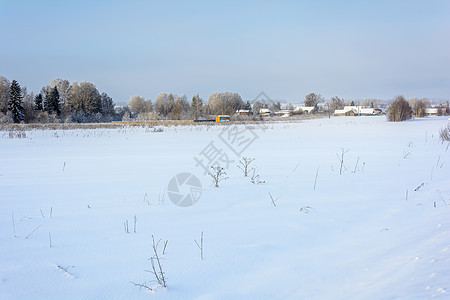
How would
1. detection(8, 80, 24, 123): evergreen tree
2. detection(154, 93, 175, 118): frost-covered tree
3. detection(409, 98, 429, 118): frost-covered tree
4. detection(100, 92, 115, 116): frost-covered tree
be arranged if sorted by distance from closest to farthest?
1. detection(8, 80, 24, 123): evergreen tree
2. detection(409, 98, 429, 118): frost-covered tree
3. detection(100, 92, 115, 116): frost-covered tree
4. detection(154, 93, 175, 118): frost-covered tree

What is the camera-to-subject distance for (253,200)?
4.20m

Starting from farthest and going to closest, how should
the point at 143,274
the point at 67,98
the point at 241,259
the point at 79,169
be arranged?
the point at 67,98 < the point at 79,169 < the point at 241,259 < the point at 143,274

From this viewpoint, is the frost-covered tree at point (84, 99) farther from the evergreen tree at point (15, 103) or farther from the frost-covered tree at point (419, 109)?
the frost-covered tree at point (419, 109)

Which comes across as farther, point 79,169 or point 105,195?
point 79,169

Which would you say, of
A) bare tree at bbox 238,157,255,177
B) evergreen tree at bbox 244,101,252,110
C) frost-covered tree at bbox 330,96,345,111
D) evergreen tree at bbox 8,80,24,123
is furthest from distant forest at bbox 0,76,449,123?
frost-covered tree at bbox 330,96,345,111

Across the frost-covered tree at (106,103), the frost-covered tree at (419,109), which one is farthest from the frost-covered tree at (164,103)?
the frost-covered tree at (419,109)

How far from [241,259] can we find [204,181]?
296cm

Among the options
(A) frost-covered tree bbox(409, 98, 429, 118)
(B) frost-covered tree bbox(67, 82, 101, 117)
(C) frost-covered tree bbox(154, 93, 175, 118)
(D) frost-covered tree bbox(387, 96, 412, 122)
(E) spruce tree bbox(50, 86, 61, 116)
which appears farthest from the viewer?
(C) frost-covered tree bbox(154, 93, 175, 118)

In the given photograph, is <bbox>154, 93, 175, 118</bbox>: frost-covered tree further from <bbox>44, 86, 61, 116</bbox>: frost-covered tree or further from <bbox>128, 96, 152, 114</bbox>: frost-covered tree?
<bbox>44, 86, 61, 116</bbox>: frost-covered tree

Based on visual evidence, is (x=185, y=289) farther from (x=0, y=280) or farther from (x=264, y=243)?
(x=0, y=280)

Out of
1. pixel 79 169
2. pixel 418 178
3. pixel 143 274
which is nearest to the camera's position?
pixel 143 274

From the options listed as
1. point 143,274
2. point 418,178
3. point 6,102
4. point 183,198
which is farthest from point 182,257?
point 6,102

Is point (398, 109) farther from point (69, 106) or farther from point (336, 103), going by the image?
point (336, 103)

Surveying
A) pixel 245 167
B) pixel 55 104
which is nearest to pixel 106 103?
pixel 55 104
